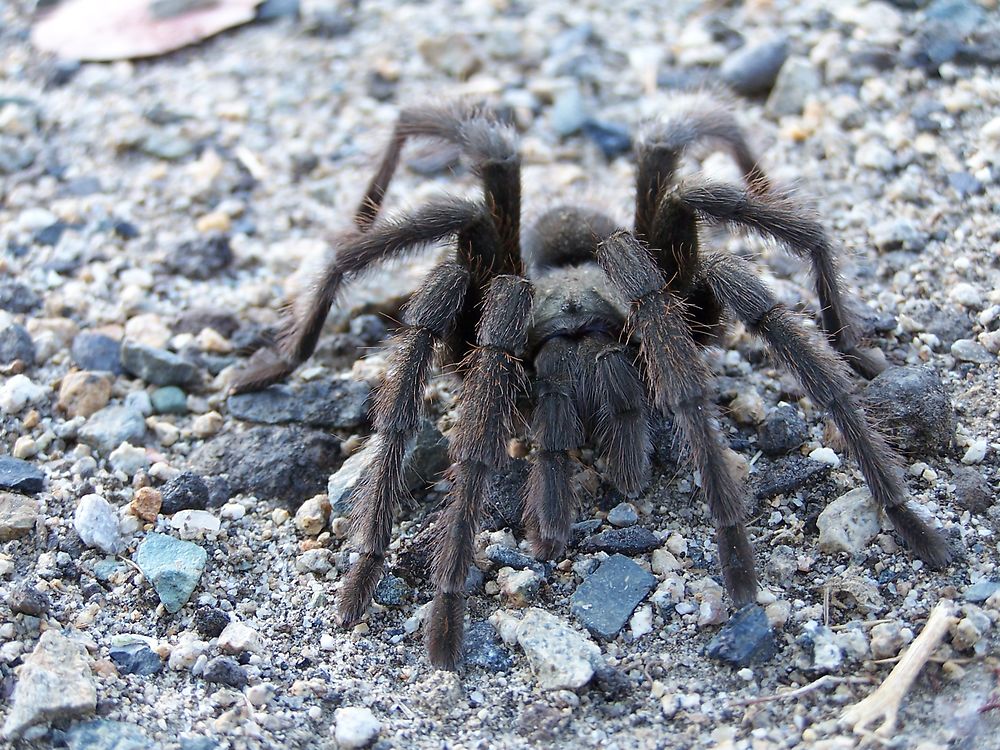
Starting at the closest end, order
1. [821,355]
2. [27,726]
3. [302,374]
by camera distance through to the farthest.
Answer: [27,726] < [821,355] < [302,374]

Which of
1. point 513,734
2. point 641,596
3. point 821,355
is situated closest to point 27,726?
point 513,734

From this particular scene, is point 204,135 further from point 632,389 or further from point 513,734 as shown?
point 513,734

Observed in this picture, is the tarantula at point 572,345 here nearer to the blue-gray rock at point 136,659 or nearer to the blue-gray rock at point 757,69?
the blue-gray rock at point 136,659

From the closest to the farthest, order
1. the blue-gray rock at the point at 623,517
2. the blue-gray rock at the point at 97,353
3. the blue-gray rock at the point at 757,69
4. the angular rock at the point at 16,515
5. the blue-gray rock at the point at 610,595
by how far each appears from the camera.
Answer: the blue-gray rock at the point at 610,595
the angular rock at the point at 16,515
the blue-gray rock at the point at 623,517
the blue-gray rock at the point at 97,353
the blue-gray rock at the point at 757,69

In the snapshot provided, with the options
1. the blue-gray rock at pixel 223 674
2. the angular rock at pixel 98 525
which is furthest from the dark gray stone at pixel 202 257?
the blue-gray rock at pixel 223 674

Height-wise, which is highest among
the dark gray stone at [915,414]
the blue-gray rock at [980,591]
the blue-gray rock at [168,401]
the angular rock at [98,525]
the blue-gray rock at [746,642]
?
the dark gray stone at [915,414]

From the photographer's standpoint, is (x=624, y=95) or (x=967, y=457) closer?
(x=967, y=457)

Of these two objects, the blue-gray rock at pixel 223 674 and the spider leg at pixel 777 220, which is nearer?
the blue-gray rock at pixel 223 674
